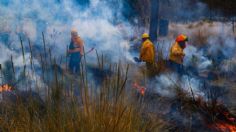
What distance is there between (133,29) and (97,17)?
163cm

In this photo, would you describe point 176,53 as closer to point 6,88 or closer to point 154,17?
point 154,17

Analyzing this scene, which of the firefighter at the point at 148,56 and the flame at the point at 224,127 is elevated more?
the firefighter at the point at 148,56

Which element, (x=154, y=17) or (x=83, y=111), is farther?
(x=154, y=17)

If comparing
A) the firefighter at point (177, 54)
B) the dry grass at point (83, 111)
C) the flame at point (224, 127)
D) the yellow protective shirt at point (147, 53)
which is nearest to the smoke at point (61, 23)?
the yellow protective shirt at point (147, 53)

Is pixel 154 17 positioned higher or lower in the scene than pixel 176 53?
higher

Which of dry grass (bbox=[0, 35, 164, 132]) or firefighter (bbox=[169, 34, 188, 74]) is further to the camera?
firefighter (bbox=[169, 34, 188, 74])

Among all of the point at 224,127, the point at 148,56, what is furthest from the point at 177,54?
the point at 224,127

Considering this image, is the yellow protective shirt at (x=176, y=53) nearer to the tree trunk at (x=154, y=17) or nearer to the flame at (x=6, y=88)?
the tree trunk at (x=154, y=17)

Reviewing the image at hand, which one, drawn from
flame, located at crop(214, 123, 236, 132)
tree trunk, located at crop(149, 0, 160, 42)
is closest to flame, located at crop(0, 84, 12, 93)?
flame, located at crop(214, 123, 236, 132)

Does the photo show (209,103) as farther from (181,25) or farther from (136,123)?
(181,25)

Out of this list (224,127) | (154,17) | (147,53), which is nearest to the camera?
(224,127)

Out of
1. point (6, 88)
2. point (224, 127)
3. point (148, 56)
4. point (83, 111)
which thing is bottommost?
point (224, 127)

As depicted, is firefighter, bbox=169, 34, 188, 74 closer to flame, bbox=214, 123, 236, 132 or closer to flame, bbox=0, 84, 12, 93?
flame, bbox=214, 123, 236, 132

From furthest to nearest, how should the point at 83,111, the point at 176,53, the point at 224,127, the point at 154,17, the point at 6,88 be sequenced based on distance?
the point at 154,17, the point at 176,53, the point at 224,127, the point at 6,88, the point at 83,111
